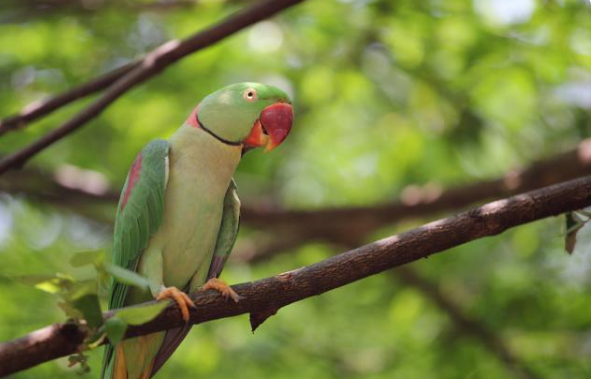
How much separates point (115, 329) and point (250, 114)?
3.89 ft

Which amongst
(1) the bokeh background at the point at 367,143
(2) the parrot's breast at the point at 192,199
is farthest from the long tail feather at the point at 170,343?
(1) the bokeh background at the point at 367,143

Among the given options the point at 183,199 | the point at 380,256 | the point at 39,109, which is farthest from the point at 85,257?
the point at 39,109

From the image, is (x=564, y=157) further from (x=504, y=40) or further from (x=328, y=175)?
(x=328, y=175)

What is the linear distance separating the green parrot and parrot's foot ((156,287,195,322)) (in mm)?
157

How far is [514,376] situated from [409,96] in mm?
2479

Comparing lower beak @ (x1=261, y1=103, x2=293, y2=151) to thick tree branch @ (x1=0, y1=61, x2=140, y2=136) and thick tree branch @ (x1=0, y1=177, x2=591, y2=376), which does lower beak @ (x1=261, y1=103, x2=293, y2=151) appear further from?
thick tree branch @ (x1=0, y1=61, x2=140, y2=136)

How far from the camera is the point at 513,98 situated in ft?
21.3

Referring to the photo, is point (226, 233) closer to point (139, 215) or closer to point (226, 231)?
point (226, 231)

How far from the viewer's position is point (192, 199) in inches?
129

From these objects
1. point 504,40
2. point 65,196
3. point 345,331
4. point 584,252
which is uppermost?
point 504,40

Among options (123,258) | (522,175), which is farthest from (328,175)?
(123,258)

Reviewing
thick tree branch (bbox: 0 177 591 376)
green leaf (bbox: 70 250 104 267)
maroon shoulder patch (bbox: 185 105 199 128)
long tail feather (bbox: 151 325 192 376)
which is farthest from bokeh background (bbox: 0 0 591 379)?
green leaf (bbox: 70 250 104 267)

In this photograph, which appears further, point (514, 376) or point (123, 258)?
point (514, 376)

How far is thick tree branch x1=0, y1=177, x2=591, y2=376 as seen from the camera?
8.73ft
